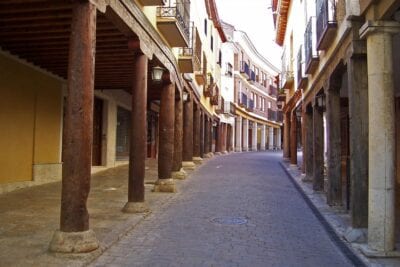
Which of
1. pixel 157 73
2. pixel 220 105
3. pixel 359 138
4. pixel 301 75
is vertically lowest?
pixel 359 138

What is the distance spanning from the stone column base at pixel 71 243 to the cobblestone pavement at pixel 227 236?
0.79ft

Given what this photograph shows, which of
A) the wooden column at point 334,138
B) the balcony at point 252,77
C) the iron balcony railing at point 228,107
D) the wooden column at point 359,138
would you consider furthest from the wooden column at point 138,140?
the balcony at point 252,77

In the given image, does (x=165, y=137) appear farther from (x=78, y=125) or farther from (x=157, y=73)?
(x=78, y=125)

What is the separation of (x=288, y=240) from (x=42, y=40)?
611 cm

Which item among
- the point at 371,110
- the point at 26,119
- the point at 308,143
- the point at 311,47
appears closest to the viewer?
the point at 371,110

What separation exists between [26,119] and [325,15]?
7.30m

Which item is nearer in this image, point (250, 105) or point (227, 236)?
point (227, 236)

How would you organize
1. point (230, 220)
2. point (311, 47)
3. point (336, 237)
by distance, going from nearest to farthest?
1. point (336, 237)
2. point (230, 220)
3. point (311, 47)

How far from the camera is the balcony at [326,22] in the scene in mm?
8637

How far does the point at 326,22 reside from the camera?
892 centimetres

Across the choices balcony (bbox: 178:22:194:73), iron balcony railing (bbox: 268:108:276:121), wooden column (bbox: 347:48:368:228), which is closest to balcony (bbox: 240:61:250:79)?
iron balcony railing (bbox: 268:108:276:121)

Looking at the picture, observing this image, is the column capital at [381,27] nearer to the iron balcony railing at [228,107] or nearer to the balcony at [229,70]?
the iron balcony railing at [228,107]

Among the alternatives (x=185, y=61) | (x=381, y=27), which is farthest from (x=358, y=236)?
(x=185, y=61)

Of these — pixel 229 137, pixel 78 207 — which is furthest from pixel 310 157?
pixel 229 137
